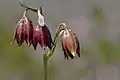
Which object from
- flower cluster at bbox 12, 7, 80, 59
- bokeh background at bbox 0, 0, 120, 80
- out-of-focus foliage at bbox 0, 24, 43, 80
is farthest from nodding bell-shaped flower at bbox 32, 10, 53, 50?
out-of-focus foliage at bbox 0, 24, 43, 80

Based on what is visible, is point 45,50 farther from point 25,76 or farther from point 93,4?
point 93,4

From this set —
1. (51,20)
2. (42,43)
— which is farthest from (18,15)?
(42,43)

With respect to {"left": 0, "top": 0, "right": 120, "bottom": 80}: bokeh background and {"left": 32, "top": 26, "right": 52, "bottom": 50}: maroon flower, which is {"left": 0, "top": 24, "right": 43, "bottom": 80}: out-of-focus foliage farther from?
{"left": 32, "top": 26, "right": 52, "bottom": 50}: maroon flower

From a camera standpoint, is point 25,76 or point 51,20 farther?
point 51,20

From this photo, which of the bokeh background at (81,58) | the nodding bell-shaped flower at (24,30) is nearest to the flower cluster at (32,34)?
the nodding bell-shaped flower at (24,30)

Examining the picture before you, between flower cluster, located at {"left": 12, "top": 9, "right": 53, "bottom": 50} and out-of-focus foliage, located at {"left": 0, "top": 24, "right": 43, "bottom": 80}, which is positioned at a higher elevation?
flower cluster, located at {"left": 12, "top": 9, "right": 53, "bottom": 50}

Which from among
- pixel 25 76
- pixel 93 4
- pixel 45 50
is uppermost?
pixel 93 4

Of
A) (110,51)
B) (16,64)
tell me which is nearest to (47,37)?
(110,51)
